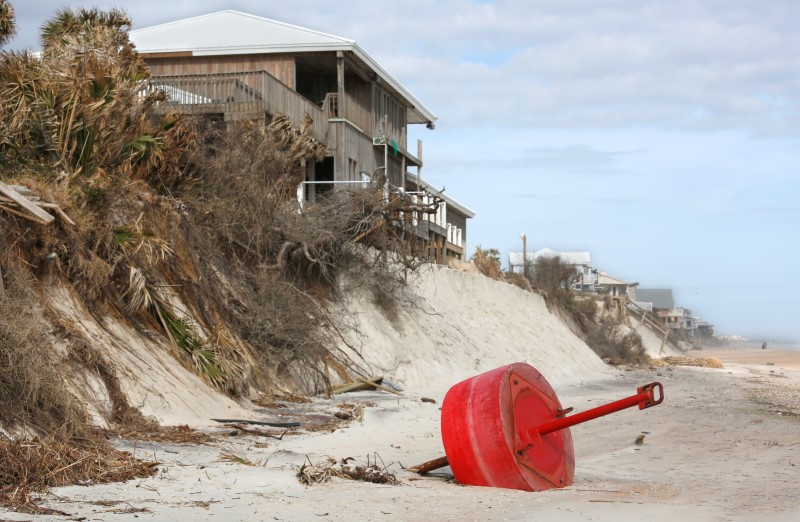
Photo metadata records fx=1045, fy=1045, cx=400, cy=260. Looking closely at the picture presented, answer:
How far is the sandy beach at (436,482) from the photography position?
23.4 feet

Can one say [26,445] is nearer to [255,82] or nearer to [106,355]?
[106,355]

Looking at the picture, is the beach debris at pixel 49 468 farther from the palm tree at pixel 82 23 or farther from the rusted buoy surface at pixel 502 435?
the palm tree at pixel 82 23

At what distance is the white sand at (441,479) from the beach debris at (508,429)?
0.18 metres

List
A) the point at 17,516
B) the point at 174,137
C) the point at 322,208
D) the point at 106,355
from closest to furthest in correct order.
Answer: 1. the point at 17,516
2. the point at 106,355
3. the point at 174,137
4. the point at 322,208

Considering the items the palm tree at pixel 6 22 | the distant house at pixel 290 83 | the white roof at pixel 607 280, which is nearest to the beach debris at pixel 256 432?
the palm tree at pixel 6 22

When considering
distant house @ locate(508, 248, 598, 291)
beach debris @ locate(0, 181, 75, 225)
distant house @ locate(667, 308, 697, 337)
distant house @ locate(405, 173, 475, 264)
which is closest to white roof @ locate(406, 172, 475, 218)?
distant house @ locate(405, 173, 475, 264)

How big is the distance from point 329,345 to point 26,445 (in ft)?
35.7

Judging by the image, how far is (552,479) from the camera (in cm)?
878

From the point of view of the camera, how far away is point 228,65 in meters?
26.0

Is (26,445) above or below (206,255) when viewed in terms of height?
below

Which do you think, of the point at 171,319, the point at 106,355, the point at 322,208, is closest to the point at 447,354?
the point at 322,208

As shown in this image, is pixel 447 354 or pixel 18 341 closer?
pixel 18 341

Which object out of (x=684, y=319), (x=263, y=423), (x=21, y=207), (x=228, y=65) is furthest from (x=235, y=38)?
(x=684, y=319)

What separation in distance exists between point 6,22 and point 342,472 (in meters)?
9.38
